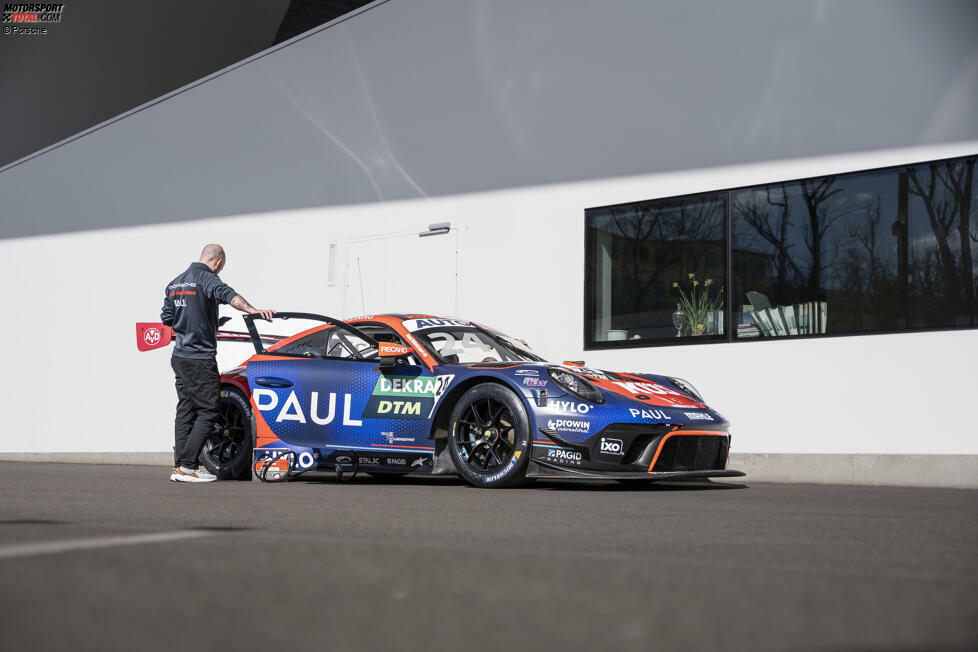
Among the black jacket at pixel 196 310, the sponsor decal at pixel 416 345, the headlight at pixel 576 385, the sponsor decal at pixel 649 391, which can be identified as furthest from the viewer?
the black jacket at pixel 196 310

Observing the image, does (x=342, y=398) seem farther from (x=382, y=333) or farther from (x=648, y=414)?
(x=648, y=414)

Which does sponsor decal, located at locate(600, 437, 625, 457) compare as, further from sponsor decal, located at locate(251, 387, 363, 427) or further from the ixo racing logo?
the ixo racing logo

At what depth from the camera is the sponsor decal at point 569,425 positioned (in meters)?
6.50

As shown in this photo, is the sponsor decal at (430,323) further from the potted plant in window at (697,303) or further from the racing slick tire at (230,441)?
the potted plant in window at (697,303)

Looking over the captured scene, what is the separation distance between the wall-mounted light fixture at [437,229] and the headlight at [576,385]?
15.3 ft

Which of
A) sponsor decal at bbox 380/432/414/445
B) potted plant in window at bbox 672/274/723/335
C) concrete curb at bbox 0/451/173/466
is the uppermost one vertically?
potted plant in window at bbox 672/274/723/335

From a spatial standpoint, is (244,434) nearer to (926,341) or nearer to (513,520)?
(513,520)

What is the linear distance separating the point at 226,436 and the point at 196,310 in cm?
113

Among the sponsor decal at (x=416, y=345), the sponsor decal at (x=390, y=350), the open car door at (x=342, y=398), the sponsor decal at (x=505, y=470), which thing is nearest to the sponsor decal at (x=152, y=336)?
the open car door at (x=342, y=398)

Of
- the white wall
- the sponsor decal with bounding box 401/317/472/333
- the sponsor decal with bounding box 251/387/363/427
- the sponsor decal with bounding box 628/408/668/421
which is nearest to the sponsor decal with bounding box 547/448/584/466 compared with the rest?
the sponsor decal with bounding box 628/408/668/421

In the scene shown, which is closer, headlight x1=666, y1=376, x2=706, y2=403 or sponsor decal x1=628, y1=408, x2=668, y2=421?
sponsor decal x1=628, y1=408, x2=668, y2=421

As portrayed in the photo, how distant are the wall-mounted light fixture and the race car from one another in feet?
10.5

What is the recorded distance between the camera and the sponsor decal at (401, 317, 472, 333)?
25.5ft

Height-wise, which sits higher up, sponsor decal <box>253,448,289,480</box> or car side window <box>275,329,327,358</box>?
car side window <box>275,329,327,358</box>
